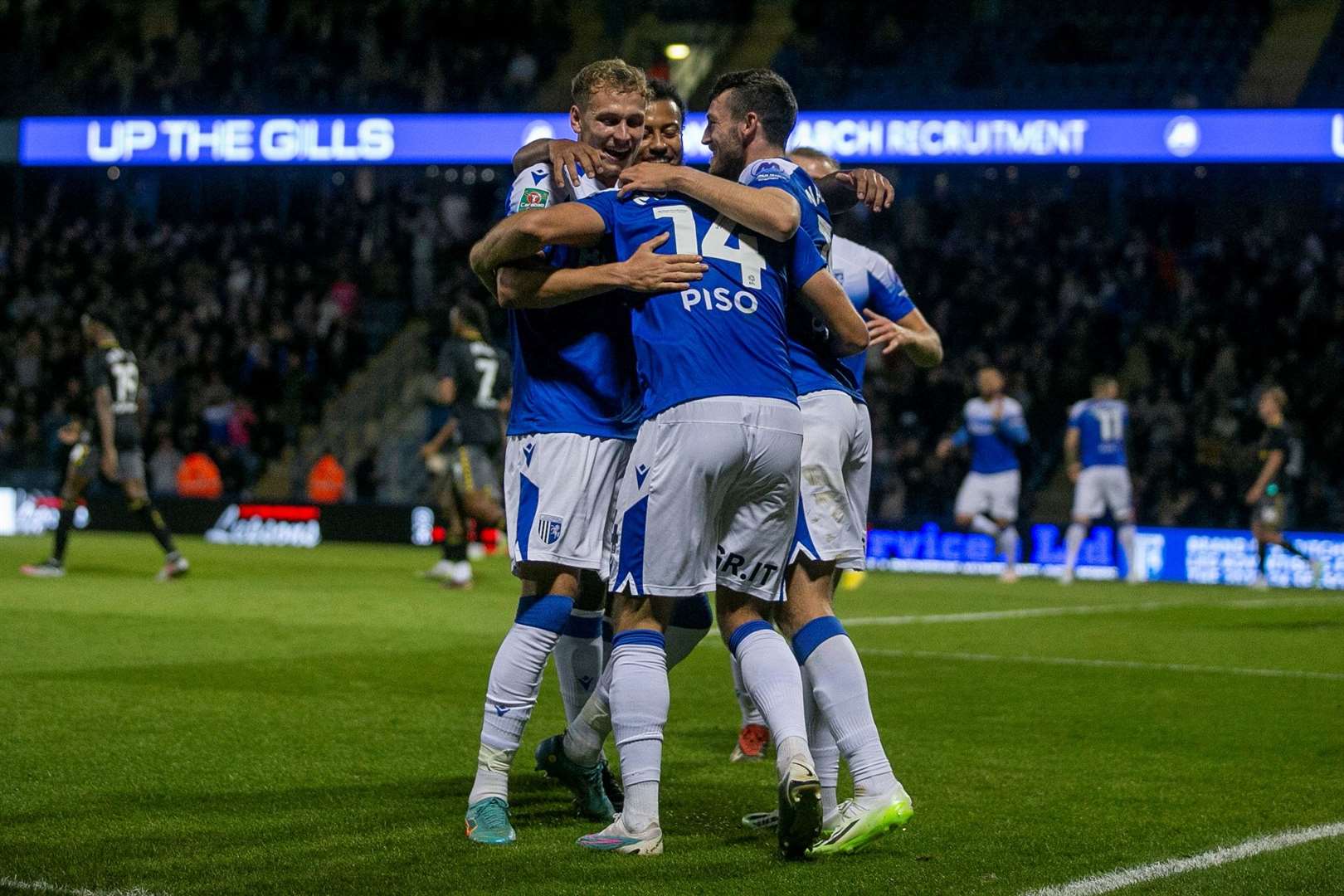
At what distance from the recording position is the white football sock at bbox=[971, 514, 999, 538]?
1908 cm

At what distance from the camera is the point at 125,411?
14.3 meters

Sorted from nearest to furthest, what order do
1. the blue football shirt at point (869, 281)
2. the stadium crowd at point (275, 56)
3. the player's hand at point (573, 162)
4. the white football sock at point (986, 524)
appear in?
the player's hand at point (573, 162) → the blue football shirt at point (869, 281) → the white football sock at point (986, 524) → the stadium crowd at point (275, 56)

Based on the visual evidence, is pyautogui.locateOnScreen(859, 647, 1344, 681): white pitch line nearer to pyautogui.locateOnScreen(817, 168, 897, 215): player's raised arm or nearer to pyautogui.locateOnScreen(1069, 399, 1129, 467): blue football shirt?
pyautogui.locateOnScreen(817, 168, 897, 215): player's raised arm

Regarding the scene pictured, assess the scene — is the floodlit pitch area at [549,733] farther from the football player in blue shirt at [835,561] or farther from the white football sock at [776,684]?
the white football sock at [776,684]

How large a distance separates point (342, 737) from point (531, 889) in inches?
106

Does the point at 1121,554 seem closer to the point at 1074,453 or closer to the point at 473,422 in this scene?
the point at 1074,453

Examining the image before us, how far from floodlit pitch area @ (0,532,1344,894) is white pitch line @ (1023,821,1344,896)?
3 cm

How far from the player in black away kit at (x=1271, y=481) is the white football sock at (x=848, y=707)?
1269cm

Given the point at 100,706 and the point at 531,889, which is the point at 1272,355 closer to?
the point at 100,706

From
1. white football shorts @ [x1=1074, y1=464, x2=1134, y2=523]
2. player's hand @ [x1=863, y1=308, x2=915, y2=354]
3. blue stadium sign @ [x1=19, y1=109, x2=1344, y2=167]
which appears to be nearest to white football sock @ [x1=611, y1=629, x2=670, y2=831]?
player's hand @ [x1=863, y1=308, x2=915, y2=354]

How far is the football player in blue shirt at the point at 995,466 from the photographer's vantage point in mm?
18375

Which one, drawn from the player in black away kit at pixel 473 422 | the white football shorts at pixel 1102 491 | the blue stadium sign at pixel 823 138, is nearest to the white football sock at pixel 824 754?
the player in black away kit at pixel 473 422

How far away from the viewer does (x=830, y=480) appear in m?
5.61

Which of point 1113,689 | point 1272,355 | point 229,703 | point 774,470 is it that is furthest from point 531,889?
point 1272,355
